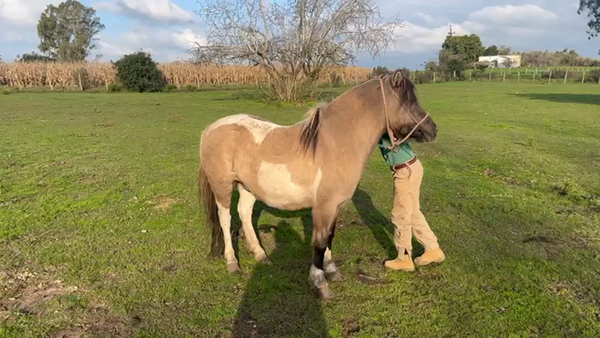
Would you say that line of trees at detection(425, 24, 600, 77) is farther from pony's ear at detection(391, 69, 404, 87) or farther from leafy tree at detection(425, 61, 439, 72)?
pony's ear at detection(391, 69, 404, 87)

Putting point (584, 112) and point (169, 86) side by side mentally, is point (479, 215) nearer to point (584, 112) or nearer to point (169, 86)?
point (584, 112)

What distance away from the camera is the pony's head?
381 centimetres

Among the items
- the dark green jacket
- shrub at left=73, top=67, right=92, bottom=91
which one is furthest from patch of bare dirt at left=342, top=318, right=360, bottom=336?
shrub at left=73, top=67, right=92, bottom=91

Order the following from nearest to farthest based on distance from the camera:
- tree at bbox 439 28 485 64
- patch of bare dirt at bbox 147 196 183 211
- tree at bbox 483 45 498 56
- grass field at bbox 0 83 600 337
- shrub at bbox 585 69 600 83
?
grass field at bbox 0 83 600 337 → patch of bare dirt at bbox 147 196 183 211 → shrub at bbox 585 69 600 83 → tree at bbox 439 28 485 64 → tree at bbox 483 45 498 56

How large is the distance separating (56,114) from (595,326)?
21170mm

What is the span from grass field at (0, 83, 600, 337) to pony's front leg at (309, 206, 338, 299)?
139 millimetres

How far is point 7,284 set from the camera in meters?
4.10

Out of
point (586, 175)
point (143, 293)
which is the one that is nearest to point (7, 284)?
point (143, 293)

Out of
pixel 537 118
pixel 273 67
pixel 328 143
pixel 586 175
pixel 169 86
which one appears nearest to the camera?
pixel 328 143

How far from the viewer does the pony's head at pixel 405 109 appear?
3.81 meters

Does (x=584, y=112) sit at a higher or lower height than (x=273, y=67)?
lower

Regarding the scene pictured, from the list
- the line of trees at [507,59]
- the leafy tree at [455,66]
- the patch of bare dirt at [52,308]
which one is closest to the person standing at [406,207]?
the patch of bare dirt at [52,308]

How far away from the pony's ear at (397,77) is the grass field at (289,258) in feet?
6.69

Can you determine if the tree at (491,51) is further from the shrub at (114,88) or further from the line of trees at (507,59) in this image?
the shrub at (114,88)
